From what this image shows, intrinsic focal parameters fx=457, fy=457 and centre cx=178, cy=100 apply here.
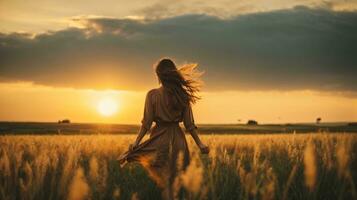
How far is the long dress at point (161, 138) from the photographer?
20.3 feet

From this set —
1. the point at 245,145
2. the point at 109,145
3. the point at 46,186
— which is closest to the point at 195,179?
the point at 46,186

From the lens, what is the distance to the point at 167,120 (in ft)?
20.3

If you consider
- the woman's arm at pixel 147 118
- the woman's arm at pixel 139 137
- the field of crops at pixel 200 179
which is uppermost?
the woman's arm at pixel 147 118

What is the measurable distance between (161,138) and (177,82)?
2.61 feet

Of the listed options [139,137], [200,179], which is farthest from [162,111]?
[200,179]

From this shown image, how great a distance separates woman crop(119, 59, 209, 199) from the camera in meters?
6.13

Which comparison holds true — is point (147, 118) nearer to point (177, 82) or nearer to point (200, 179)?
point (177, 82)

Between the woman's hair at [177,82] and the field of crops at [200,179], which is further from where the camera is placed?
the woman's hair at [177,82]

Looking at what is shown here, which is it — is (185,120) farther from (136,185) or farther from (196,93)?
(136,185)

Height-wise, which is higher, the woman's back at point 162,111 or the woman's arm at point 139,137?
the woman's back at point 162,111

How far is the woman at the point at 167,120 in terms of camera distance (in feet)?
20.1

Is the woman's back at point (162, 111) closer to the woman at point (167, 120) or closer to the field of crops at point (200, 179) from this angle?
the woman at point (167, 120)

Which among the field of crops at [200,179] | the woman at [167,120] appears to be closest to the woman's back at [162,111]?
the woman at [167,120]

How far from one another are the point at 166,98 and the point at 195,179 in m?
3.37
